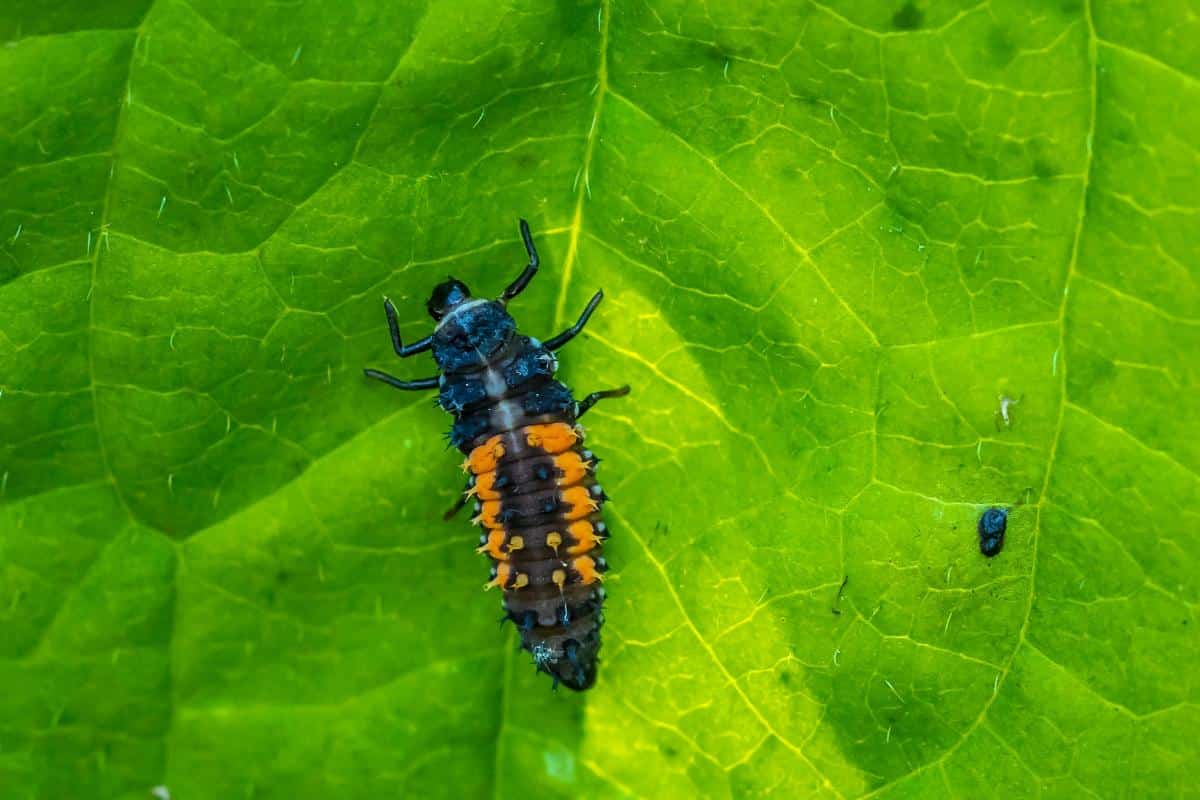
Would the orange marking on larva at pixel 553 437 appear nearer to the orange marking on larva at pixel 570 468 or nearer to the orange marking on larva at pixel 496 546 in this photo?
the orange marking on larva at pixel 570 468

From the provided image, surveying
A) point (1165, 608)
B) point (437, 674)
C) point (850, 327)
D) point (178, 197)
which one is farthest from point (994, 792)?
point (178, 197)

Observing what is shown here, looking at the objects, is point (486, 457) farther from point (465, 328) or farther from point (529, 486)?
point (465, 328)

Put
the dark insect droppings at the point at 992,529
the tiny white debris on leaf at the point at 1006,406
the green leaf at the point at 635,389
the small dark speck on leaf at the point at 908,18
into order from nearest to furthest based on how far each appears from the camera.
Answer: the small dark speck on leaf at the point at 908,18 < the green leaf at the point at 635,389 < the tiny white debris on leaf at the point at 1006,406 < the dark insect droppings at the point at 992,529

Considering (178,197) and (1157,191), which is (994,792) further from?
(178,197)

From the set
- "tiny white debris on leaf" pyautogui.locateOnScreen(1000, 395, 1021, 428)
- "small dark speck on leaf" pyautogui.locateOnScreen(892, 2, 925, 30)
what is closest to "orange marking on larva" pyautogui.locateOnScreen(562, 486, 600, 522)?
"tiny white debris on leaf" pyautogui.locateOnScreen(1000, 395, 1021, 428)

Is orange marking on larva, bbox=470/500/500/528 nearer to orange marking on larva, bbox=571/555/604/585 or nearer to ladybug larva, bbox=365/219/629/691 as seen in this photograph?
ladybug larva, bbox=365/219/629/691

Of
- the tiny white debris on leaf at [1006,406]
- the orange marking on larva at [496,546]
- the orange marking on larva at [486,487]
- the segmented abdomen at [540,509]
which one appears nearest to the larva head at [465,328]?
the segmented abdomen at [540,509]
